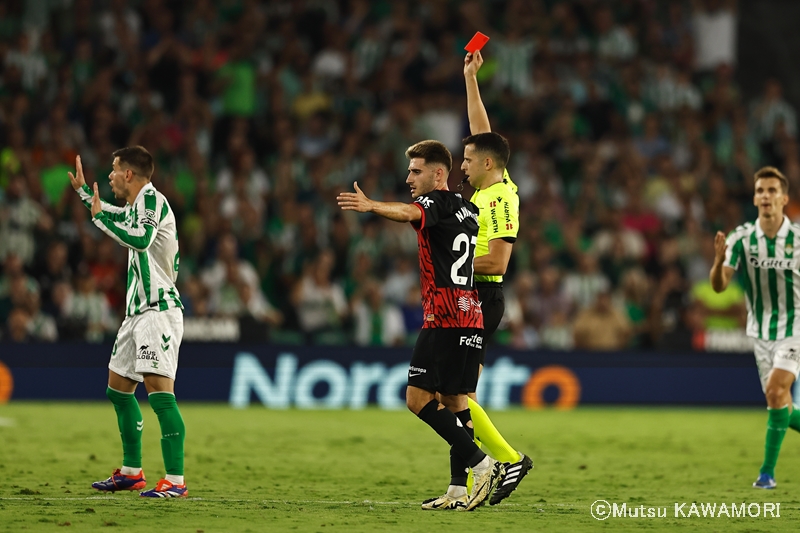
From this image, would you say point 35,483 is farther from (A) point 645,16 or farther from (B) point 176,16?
(A) point 645,16

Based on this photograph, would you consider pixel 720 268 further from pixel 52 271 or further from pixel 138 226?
pixel 52 271

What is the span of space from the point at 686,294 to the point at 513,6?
662cm

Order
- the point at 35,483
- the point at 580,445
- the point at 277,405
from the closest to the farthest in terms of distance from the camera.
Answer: the point at 35,483, the point at 580,445, the point at 277,405

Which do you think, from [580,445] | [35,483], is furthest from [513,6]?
[35,483]

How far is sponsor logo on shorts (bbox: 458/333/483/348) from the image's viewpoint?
311 inches

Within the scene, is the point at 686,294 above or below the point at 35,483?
above

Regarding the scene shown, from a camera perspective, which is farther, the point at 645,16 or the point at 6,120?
the point at 645,16

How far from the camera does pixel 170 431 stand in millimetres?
8250

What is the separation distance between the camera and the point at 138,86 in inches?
738

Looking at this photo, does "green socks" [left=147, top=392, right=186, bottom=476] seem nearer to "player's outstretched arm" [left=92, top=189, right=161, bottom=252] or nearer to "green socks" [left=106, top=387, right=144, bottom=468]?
"green socks" [left=106, top=387, right=144, bottom=468]

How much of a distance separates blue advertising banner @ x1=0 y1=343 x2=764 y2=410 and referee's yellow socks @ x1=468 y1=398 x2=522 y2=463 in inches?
322

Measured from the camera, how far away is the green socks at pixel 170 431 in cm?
819

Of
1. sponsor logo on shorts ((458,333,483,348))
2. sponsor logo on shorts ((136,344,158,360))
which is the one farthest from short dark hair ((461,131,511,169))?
sponsor logo on shorts ((136,344,158,360))

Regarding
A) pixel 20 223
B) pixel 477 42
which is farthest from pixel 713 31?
pixel 477 42
